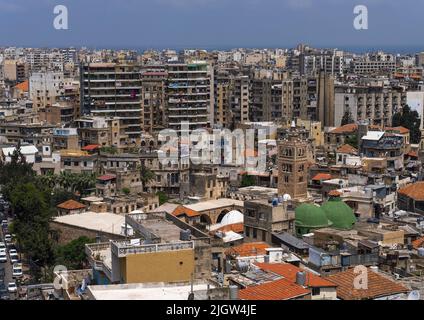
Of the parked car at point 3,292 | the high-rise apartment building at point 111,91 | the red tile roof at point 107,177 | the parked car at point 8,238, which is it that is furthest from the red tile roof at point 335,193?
the high-rise apartment building at point 111,91

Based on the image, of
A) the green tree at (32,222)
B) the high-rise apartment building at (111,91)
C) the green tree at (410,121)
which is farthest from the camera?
the green tree at (410,121)

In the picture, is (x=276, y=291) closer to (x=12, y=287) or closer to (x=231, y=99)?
(x=12, y=287)

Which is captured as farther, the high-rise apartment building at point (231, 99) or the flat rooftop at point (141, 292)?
the high-rise apartment building at point (231, 99)

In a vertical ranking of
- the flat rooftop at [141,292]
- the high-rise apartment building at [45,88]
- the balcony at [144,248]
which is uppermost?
the high-rise apartment building at [45,88]

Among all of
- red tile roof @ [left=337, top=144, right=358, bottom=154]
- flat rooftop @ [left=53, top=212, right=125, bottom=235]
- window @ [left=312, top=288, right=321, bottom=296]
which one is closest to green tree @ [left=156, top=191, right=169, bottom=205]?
flat rooftop @ [left=53, top=212, right=125, bottom=235]

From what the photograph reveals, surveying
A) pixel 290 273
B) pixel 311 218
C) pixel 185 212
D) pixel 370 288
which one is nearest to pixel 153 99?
pixel 185 212

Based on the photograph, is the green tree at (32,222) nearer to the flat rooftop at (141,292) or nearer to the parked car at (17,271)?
the parked car at (17,271)

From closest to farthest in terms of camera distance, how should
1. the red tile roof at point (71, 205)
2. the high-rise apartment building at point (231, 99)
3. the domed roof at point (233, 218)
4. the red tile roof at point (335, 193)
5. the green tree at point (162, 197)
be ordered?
1. the domed roof at point (233, 218)
2. the red tile roof at point (335, 193)
3. the red tile roof at point (71, 205)
4. the green tree at point (162, 197)
5. the high-rise apartment building at point (231, 99)
